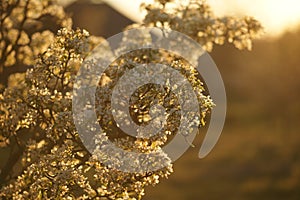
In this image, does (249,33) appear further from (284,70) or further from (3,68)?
(284,70)

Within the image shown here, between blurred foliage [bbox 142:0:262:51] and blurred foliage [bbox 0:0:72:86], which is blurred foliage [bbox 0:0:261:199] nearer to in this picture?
blurred foliage [bbox 142:0:262:51]

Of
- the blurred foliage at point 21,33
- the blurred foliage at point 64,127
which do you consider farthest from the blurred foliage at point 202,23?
the blurred foliage at point 21,33

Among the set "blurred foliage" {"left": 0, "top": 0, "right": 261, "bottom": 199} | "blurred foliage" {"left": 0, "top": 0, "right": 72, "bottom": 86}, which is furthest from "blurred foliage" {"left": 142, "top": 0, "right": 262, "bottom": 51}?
"blurred foliage" {"left": 0, "top": 0, "right": 72, "bottom": 86}

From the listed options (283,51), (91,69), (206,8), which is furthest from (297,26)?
(91,69)

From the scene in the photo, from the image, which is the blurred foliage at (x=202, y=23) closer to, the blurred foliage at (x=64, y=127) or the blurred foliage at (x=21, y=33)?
the blurred foliage at (x=64, y=127)

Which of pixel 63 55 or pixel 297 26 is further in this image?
pixel 297 26

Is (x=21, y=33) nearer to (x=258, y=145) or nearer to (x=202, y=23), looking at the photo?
(x=202, y=23)

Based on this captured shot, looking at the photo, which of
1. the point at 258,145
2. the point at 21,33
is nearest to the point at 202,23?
the point at 21,33

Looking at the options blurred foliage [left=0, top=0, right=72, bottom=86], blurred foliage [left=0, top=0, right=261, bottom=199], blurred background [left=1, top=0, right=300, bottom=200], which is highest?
blurred background [left=1, top=0, right=300, bottom=200]

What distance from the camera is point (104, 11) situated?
8800 cm

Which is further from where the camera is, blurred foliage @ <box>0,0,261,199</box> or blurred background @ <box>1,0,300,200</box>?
blurred background @ <box>1,0,300,200</box>

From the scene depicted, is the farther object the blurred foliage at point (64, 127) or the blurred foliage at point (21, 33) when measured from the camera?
the blurred foliage at point (21, 33)

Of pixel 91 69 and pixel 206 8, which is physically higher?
pixel 206 8

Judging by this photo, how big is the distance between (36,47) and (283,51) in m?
33.4
